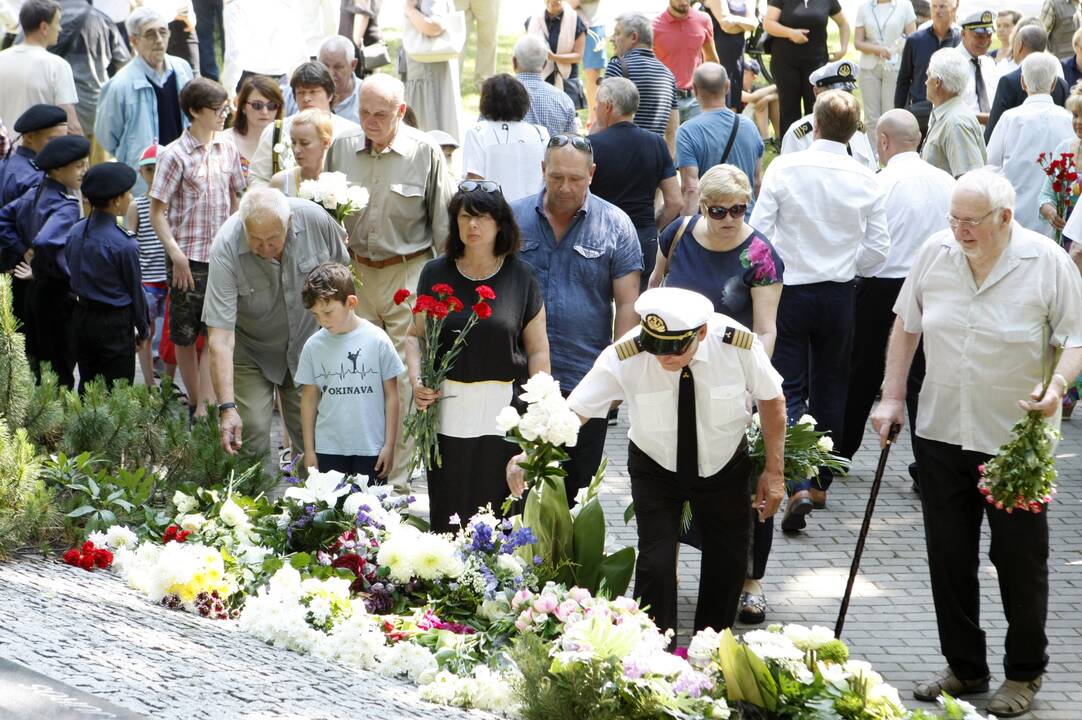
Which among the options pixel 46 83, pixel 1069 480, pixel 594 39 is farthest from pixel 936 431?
pixel 594 39

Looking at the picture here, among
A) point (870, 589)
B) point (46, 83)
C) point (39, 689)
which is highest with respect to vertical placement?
point (46, 83)

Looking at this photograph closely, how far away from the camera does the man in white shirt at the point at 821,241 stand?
780 centimetres

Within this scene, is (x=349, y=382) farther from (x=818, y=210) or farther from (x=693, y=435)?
(x=818, y=210)

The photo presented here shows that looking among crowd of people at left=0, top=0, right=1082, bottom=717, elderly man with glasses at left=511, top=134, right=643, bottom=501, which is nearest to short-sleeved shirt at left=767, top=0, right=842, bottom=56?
crowd of people at left=0, top=0, right=1082, bottom=717

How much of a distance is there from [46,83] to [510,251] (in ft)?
19.9

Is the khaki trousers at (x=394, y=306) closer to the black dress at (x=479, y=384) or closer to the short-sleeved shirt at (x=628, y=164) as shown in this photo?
the black dress at (x=479, y=384)

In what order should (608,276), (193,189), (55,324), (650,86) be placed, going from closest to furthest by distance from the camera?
(608,276)
(55,324)
(193,189)
(650,86)

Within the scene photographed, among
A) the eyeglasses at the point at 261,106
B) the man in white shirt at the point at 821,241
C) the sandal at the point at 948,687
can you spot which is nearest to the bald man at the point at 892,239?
the man in white shirt at the point at 821,241

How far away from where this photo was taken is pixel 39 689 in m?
3.86

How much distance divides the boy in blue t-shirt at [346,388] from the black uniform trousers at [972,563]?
2.50m

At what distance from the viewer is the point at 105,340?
8312 mm

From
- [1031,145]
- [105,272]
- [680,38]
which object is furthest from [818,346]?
[680,38]

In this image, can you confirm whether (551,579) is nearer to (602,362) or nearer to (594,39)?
(602,362)

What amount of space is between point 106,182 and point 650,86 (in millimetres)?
4590
